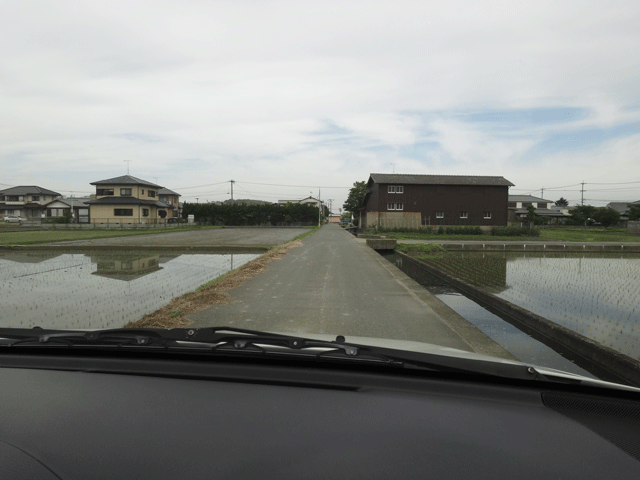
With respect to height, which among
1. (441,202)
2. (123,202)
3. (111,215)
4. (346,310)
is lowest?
(346,310)

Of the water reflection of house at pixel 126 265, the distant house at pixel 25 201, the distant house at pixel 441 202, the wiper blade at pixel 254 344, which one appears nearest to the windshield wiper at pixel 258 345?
the wiper blade at pixel 254 344

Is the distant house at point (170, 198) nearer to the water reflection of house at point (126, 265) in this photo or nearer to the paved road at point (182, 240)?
the paved road at point (182, 240)

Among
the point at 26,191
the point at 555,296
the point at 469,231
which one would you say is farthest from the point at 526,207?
the point at 26,191

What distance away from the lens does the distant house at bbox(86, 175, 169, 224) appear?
46.9m

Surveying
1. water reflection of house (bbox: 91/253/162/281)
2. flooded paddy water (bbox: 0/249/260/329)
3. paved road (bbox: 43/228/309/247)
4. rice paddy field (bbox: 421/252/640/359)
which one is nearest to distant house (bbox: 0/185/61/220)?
paved road (bbox: 43/228/309/247)

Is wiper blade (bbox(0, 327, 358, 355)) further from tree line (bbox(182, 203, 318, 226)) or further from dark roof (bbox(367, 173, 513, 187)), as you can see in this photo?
tree line (bbox(182, 203, 318, 226))

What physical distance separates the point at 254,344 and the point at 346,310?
4.92m

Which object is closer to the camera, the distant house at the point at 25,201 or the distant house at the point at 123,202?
the distant house at the point at 123,202

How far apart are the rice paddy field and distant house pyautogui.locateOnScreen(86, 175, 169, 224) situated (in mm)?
40441

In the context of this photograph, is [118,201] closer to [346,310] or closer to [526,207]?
[346,310]

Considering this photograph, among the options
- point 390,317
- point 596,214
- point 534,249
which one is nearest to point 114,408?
point 390,317

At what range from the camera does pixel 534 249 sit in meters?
20.3

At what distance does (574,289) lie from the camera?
930 cm

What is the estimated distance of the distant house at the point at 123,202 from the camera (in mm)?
46947
